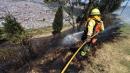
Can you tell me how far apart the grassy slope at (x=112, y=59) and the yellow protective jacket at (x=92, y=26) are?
7.32 feet

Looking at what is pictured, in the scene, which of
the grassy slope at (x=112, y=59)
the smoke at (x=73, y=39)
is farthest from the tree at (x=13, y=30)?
the grassy slope at (x=112, y=59)

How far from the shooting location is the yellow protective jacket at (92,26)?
14414 millimetres

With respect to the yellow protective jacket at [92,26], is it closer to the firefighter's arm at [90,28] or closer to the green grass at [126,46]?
the firefighter's arm at [90,28]

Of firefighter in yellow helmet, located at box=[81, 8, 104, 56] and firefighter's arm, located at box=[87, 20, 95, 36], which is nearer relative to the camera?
firefighter's arm, located at box=[87, 20, 95, 36]

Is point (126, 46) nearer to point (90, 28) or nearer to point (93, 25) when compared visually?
point (93, 25)

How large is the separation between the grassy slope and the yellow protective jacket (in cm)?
223

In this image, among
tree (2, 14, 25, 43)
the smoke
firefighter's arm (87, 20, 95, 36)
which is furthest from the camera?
tree (2, 14, 25, 43)

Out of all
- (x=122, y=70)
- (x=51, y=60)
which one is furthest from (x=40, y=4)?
(x=122, y=70)

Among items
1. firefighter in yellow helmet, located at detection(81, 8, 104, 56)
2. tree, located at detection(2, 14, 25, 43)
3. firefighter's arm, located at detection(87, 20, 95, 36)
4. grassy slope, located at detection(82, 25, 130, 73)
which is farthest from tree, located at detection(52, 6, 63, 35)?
firefighter's arm, located at detection(87, 20, 95, 36)

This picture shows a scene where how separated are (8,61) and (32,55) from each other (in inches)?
82.0

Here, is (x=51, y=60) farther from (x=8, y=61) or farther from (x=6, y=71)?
(x=8, y=61)

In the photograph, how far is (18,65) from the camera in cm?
2336

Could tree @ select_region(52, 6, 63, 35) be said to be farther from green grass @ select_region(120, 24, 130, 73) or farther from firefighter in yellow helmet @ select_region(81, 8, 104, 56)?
firefighter in yellow helmet @ select_region(81, 8, 104, 56)

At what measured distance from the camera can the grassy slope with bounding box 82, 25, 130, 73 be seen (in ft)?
52.8
